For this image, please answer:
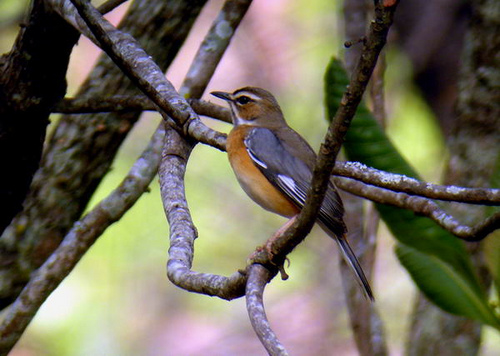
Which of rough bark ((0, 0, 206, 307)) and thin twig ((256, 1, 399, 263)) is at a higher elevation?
rough bark ((0, 0, 206, 307))

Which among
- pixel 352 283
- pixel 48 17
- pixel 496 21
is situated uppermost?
pixel 496 21

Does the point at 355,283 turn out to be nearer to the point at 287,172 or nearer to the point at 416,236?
the point at 416,236

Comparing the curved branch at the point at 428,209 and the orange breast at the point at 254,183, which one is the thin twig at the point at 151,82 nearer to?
the orange breast at the point at 254,183

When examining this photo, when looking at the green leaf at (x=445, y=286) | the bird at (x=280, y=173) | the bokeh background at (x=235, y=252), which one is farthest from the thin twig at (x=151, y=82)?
the bokeh background at (x=235, y=252)

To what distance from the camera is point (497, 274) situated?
4645mm

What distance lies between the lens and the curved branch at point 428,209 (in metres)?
3.45

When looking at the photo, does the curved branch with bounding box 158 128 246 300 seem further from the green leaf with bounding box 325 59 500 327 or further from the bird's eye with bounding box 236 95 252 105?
the bird's eye with bounding box 236 95 252 105

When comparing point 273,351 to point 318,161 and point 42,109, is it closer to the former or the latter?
point 318,161

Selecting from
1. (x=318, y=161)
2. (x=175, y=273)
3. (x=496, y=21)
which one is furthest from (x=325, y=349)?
(x=318, y=161)

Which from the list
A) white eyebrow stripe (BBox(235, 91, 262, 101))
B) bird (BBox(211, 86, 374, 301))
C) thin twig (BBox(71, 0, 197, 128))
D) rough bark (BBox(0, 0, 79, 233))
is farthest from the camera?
white eyebrow stripe (BBox(235, 91, 262, 101))

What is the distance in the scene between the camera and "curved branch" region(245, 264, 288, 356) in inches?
108

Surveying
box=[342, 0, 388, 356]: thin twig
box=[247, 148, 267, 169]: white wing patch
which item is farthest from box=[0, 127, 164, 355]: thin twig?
box=[342, 0, 388, 356]: thin twig

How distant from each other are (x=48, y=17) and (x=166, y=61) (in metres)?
1.38

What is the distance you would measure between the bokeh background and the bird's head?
10.2 feet
